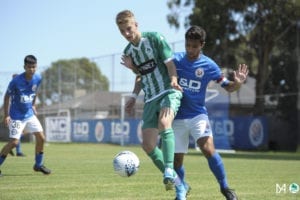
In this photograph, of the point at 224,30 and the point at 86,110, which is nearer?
the point at 224,30

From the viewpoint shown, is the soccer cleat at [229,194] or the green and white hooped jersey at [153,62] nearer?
the soccer cleat at [229,194]

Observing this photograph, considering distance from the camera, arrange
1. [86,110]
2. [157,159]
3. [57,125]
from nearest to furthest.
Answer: [157,159], [57,125], [86,110]

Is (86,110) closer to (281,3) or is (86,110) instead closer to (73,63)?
(73,63)

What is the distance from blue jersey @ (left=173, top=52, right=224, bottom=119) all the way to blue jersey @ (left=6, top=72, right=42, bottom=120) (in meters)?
5.61

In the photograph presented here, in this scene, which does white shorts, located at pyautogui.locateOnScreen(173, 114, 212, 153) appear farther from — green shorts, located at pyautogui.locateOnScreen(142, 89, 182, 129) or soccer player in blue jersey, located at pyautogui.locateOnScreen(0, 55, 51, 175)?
soccer player in blue jersey, located at pyautogui.locateOnScreen(0, 55, 51, 175)

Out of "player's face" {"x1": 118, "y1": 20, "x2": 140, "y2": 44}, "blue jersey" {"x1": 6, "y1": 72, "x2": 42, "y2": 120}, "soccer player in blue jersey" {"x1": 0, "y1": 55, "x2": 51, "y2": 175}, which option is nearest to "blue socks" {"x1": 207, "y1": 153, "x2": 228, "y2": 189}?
"player's face" {"x1": 118, "y1": 20, "x2": 140, "y2": 44}

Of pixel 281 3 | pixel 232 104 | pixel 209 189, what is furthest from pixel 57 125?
pixel 209 189

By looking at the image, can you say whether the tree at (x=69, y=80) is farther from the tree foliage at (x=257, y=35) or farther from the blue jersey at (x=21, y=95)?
the blue jersey at (x=21, y=95)

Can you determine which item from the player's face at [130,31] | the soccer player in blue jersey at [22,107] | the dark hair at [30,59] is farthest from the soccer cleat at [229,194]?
the dark hair at [30,59]

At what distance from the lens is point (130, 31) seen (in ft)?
24.3

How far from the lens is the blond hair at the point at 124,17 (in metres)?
7.34

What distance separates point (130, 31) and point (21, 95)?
18.9 feet

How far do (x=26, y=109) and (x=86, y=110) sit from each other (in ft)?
110

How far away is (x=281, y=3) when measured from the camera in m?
37.5
